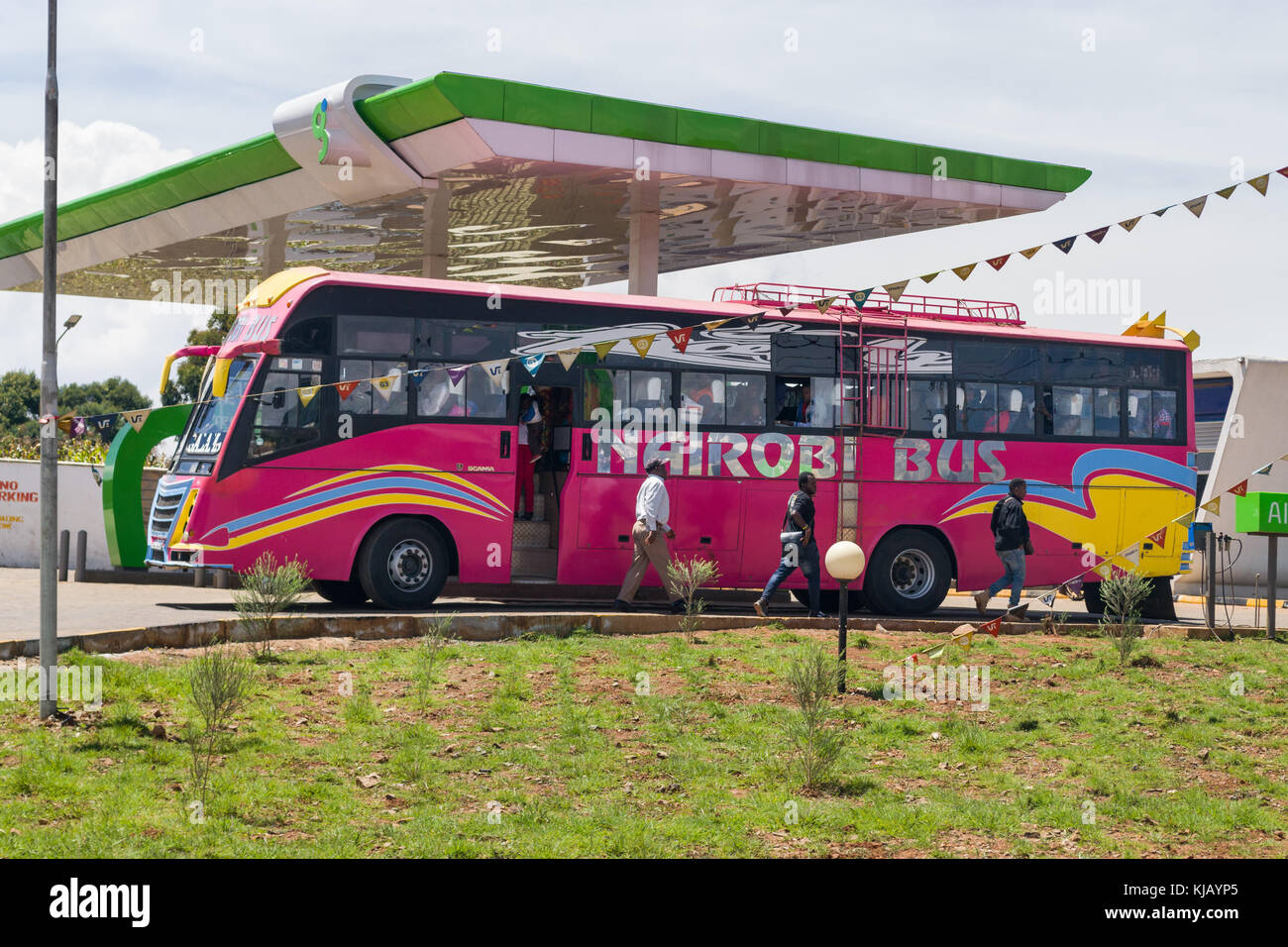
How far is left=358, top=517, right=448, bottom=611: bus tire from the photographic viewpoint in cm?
1692

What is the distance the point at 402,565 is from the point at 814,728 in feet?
29.2

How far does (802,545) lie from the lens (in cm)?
1689

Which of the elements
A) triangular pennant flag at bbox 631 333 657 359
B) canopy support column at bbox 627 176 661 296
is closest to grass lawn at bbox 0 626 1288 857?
triangular pennant flag at bbox 631 333 657 359

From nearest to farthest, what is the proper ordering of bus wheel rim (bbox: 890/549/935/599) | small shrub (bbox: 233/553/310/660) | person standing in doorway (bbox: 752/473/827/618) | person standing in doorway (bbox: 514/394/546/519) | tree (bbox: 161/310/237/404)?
small shrub (bbox: 233/553/310/660), person standing in doorway (bbox: 752/473/827/618), person standing in doorway (bbox: 514/394/546/519), bus wheel rim (bbox: 890/549/935/599), tree (bbox: 161/310/237/404)

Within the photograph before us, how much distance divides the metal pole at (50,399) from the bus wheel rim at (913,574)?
470 inches

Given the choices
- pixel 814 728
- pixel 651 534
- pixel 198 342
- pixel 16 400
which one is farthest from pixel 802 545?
pixel 16 400

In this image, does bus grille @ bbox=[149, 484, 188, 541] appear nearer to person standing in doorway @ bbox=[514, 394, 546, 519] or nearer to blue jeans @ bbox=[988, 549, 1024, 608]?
person standing in doorway @ bbox=[514, 394, 546, 519]

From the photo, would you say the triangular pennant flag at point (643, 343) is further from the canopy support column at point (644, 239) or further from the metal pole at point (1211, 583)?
the metal pole at point (1211, 583)

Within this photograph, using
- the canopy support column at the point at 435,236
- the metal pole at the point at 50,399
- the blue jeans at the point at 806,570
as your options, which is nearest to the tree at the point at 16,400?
the canopy support column at the point at 435,236

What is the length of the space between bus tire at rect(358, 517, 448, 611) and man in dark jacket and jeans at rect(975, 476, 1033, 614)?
21.6 feet

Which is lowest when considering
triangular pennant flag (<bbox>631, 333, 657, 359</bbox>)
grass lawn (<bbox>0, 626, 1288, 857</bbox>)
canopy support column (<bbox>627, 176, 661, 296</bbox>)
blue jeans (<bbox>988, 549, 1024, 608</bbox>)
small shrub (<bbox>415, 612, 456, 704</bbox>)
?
grass lawn (<bbox>0, 626, 1288, 857</bbox>)
